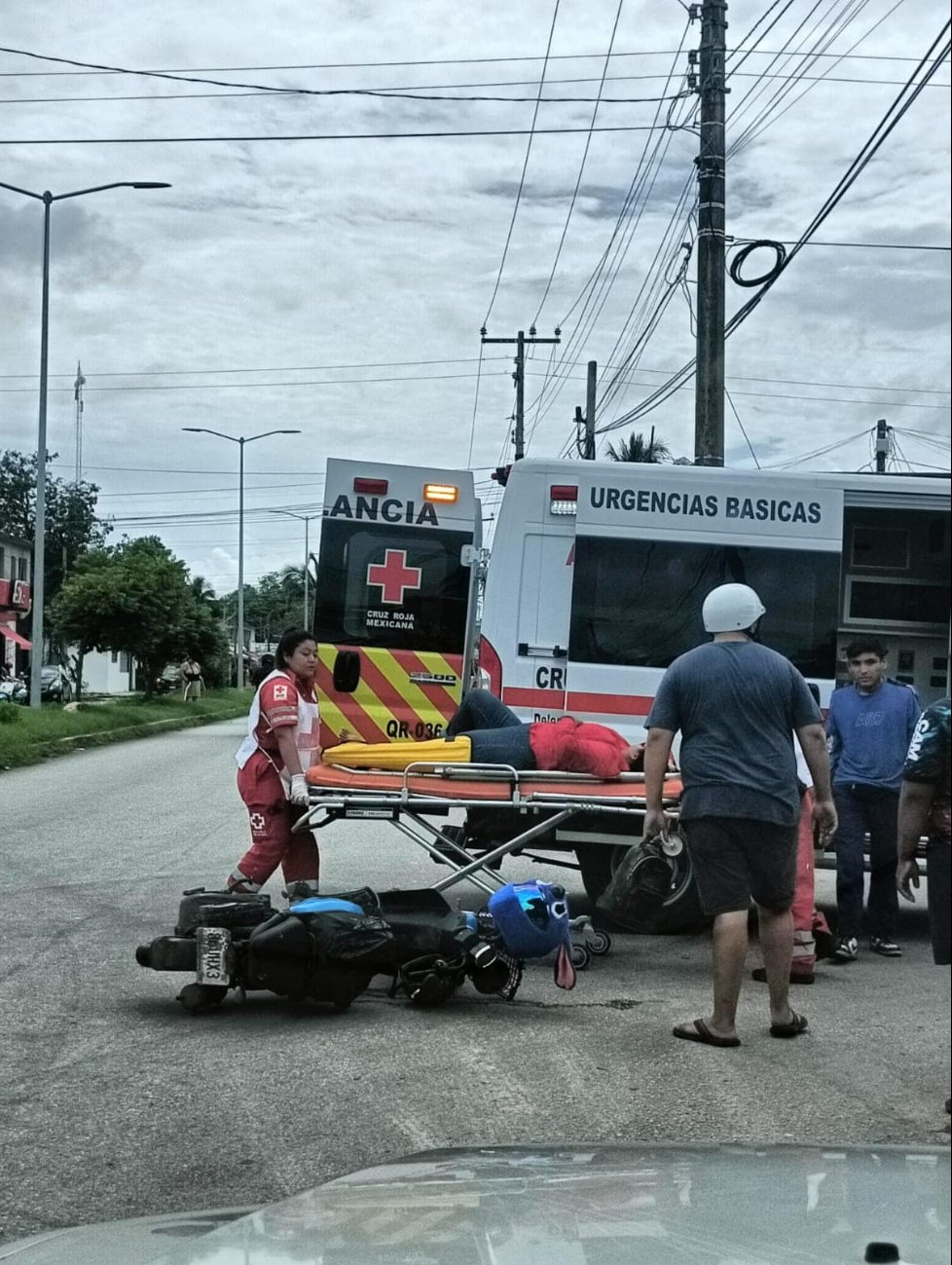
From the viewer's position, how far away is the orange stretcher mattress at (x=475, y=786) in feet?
25.1

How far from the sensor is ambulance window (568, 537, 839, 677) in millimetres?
9266

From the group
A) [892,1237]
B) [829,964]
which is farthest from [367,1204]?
[829,964]

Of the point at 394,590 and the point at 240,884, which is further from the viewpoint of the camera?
the point at 394,590

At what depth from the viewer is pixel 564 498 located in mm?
9320

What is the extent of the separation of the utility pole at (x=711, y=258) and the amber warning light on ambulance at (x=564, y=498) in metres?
5.67

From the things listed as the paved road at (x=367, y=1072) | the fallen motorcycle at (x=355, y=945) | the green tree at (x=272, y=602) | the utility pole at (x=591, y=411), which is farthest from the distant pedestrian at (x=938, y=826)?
the green tree at (x=272, y=602)

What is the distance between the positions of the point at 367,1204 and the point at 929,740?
5.18 feet

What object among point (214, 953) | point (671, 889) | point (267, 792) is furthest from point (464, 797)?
point (214, 953)

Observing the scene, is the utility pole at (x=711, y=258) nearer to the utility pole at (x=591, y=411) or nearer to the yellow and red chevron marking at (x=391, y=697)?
the yellow and red chevron marking at (x=391, y=697)

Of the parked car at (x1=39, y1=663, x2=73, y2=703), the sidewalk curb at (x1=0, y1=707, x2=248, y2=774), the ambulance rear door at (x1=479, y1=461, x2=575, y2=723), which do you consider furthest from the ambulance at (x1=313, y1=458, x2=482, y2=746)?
the parked car at (x1=39, y1=663, x2=73, y2=703)

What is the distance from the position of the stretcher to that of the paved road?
821mm

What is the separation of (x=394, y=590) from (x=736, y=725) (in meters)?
5.28

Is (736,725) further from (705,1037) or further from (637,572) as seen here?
(637,572)

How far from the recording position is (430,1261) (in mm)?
2346
